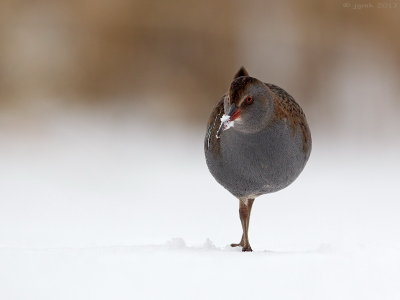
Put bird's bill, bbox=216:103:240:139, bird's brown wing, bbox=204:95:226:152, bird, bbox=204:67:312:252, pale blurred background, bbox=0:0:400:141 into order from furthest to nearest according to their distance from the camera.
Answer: pale blurred background, bbox=0:0:400:141, bird's brown wing, bbox=204:95:226:152, bird, bbox=204:67:312:252, bird's bill, bbox=216:103:240:139

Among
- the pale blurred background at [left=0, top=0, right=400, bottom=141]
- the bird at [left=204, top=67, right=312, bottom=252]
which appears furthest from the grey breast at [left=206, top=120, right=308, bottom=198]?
the pale blurred background at [left=0, top=0, right=400, bottom=141]

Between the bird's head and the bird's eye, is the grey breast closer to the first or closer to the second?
the bird's head

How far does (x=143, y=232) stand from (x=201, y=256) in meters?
3.25

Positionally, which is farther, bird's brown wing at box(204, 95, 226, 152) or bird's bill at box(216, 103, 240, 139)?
bird's brown wing at box(204, 95, 226, 152)

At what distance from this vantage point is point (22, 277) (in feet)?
10.1

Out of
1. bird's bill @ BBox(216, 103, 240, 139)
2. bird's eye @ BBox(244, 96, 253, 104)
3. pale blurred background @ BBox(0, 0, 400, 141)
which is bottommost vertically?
bird's bill @ BBox(216, 103, 240, 139)

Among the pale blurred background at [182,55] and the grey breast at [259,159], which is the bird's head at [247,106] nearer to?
the grey breast at [259,159]

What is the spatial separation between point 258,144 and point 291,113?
0.31 m

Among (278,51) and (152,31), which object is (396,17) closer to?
(278,51)

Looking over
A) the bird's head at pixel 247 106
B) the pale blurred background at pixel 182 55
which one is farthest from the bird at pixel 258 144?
the pale blurred background at pixel 182 55

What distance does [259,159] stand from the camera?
3.80 meters

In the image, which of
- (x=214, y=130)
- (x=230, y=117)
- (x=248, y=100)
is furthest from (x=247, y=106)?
(x=214, y=130)

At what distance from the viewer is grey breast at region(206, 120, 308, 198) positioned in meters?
3.78

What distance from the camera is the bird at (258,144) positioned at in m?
3.65
